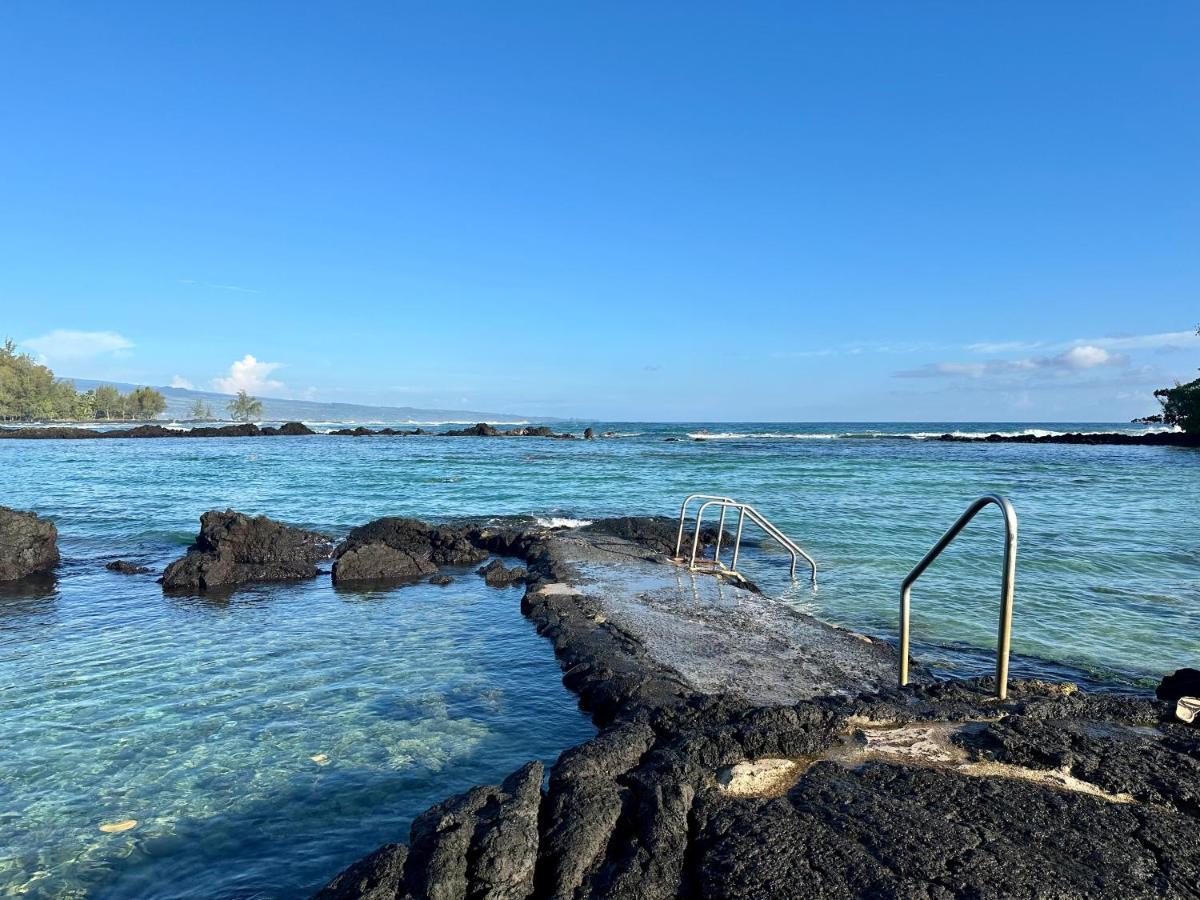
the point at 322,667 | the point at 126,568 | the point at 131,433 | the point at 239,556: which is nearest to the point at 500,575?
the point at 322,667

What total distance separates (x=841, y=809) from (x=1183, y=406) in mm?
70834

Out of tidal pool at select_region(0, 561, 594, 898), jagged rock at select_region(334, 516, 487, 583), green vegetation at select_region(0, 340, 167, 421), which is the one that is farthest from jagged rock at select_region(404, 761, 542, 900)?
green vegetation at select_region(0, 340, 167, 421)

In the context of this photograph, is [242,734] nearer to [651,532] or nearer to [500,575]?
[500,575]

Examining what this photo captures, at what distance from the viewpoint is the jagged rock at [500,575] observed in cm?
1094

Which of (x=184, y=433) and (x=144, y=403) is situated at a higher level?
(x=144, y=403)

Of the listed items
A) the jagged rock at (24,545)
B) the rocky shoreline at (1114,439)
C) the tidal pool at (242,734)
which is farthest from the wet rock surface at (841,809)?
the rocky shoreline at (1114,439)

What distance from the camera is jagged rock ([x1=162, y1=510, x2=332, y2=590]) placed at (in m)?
10.6

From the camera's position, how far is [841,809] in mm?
3506

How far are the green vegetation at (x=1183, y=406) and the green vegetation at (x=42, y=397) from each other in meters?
126

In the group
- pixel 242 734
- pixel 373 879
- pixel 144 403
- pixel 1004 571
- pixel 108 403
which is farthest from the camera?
pixel 144 403

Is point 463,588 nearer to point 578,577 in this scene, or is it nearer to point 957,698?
→ point 578,577

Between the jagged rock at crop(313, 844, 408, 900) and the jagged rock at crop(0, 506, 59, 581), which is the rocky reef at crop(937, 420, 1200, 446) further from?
the jagged rock at crop(313, 844, 408, 900)

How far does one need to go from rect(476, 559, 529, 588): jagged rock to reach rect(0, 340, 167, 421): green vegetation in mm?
105714

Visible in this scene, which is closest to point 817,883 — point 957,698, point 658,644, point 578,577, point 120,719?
point 957,698
